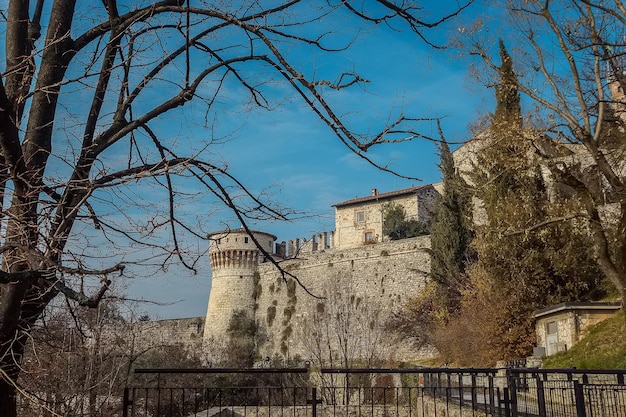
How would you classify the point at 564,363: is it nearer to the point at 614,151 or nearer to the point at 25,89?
the point at 614,151

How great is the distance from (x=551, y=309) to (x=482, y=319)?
3.45 m

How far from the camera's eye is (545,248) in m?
20.7

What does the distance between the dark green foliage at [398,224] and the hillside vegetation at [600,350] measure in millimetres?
26235

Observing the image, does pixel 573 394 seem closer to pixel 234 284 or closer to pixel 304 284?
pixel 304 284

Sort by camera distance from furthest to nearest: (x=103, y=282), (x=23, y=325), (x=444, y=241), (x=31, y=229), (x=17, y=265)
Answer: (x=444, y=241) → (x=23, y=325) → (x=17, y=265) → (x=31, y=229) → (x=103, y=282)

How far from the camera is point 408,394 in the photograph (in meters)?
16.0

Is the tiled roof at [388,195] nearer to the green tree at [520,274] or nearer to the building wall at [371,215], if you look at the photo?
the building wall at [371,215]

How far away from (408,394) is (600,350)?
5.02 metres

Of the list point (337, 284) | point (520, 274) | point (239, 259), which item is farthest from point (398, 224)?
point (520, 274)

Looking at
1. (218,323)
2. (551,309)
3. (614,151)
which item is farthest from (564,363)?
(218,323)

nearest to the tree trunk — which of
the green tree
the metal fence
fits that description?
the metal fence

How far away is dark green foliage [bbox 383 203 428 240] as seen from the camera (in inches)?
1676

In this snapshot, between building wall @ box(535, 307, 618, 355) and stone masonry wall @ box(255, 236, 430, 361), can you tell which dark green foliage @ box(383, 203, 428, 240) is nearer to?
stone masonry wall @ box(255, 236, 430, 361)

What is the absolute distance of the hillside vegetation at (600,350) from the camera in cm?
1324
